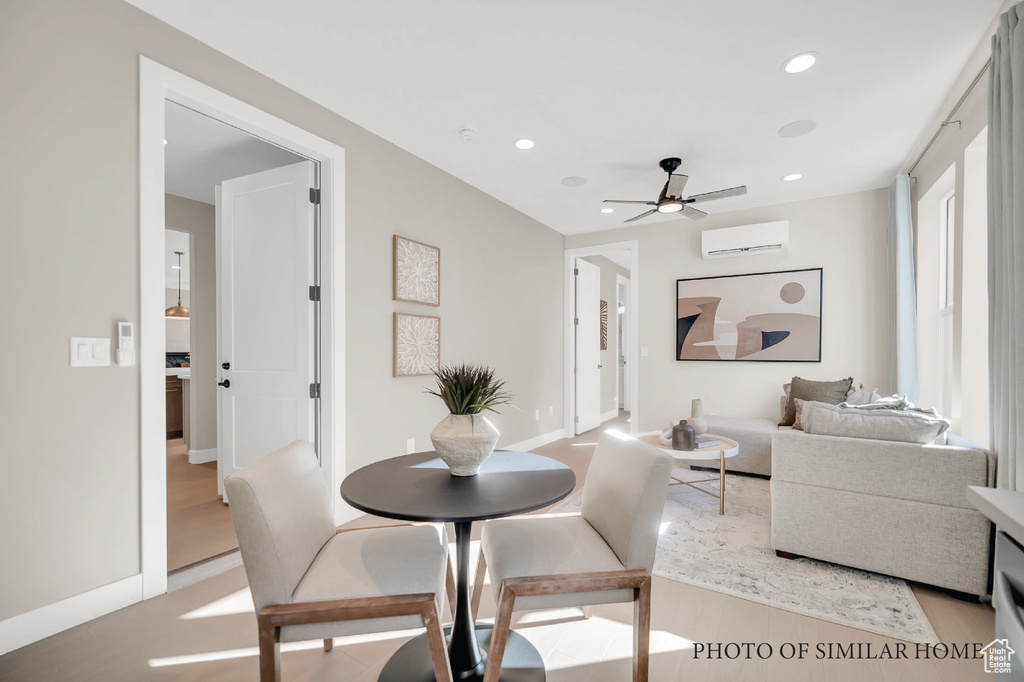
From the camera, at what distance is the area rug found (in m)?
1.90

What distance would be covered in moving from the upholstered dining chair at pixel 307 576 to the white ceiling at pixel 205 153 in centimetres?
235

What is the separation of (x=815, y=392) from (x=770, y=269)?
1.32m

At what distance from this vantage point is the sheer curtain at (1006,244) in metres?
1.74

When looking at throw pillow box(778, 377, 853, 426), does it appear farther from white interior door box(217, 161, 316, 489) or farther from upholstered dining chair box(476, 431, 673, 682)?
white interior door box(217, 161, 316, 489)

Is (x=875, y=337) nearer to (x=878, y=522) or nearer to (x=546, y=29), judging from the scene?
(x=878, y=522)

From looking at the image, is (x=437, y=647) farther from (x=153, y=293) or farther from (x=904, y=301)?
(x=904, y=301)

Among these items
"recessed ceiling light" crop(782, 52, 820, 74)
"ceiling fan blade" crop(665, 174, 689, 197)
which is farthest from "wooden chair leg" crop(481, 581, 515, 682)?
"ceiling fan blade" crop(665, 174, 689, 197)

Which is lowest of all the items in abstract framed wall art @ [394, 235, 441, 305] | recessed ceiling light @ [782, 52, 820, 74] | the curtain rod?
abstract framed wall art @ [394, 235, 441, 305]

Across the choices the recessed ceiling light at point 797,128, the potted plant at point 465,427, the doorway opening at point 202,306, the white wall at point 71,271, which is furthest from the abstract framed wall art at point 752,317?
the white wall at point 71,271

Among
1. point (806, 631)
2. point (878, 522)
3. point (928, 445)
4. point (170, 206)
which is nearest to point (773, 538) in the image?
point (878, 522)

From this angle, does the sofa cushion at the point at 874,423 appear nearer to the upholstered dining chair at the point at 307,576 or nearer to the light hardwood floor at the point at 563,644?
the light hardwood floor at the point at 563,644

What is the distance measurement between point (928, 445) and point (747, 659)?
4.22 ft

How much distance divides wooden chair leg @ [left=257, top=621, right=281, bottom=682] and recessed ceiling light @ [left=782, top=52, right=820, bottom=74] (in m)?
3.13

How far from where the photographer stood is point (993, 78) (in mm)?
1967
